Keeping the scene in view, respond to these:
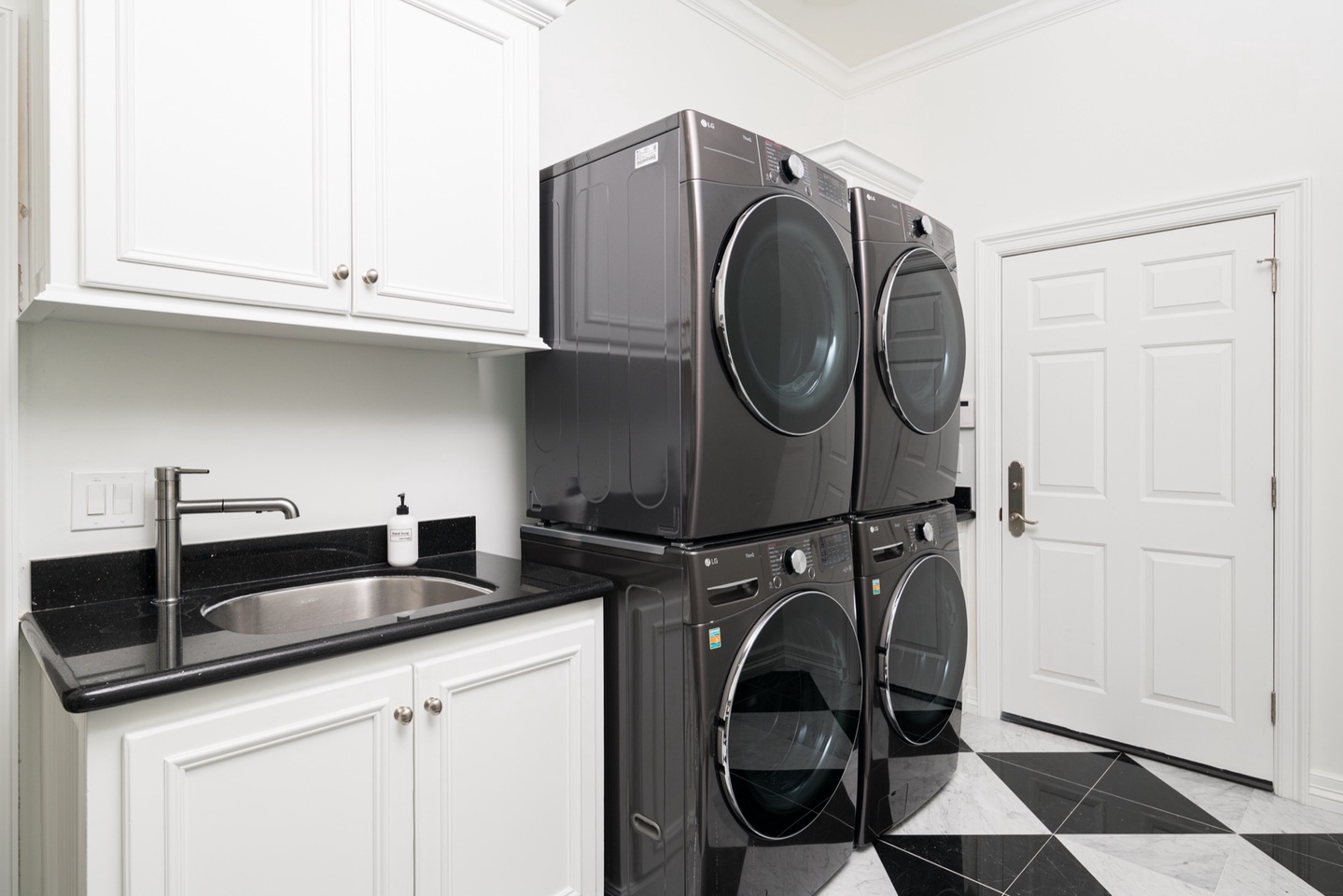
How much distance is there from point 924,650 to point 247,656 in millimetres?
1776

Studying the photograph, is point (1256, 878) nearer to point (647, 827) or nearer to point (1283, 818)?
point (1283, 818)

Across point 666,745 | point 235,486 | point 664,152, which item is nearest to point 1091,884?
point 666,745

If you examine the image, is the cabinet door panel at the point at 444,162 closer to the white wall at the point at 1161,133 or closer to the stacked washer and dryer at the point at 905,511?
the stacked washer and dryer at the point at 905,511

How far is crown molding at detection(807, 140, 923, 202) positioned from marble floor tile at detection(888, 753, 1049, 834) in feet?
6.77

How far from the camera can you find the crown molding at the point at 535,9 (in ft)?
5.45

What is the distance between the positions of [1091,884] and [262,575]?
2204 millimetres

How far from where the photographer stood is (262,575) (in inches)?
64.3

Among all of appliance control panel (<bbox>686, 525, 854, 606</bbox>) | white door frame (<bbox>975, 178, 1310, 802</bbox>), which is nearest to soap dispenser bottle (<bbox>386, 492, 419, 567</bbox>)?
appliance control panel (<bbox>686, 525, 854, 606</bbox>)

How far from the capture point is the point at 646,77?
2559 mm

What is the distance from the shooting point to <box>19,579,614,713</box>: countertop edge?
0.96 meters

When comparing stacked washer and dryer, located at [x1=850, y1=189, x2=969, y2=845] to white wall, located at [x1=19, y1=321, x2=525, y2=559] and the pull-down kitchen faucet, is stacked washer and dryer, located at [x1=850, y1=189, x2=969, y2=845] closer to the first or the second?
white wall, located at [x1=19, y1=321, x2=525, y2=559]

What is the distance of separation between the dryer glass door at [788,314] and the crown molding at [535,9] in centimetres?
70

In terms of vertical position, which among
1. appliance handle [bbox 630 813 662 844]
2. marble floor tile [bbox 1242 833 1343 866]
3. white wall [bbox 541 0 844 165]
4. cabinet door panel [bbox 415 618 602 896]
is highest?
white wall [bbox 541 0 844 165]

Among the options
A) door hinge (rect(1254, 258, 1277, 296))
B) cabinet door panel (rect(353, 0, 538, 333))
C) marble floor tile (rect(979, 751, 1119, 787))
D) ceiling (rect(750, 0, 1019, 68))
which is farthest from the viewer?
ceiling (rect(750, 0, 1019, 68))
